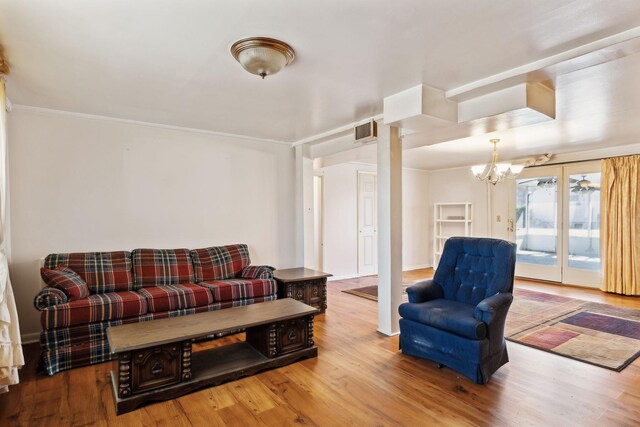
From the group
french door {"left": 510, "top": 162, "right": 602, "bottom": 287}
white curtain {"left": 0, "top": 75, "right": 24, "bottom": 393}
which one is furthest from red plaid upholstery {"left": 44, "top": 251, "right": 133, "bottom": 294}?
french door {"left": 510, "top": 162, "right": 602, "bottom": 287}

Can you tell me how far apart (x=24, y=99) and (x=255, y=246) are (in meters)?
2.87

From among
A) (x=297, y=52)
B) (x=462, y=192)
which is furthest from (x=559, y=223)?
(x=297, y=52)

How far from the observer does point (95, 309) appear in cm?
292

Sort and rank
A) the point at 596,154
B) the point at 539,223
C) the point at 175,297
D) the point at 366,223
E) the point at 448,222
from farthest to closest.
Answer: the point at 448,222 < the point at 366,223 < the point at 539,223 < the point at 596,154 < the point at 175,297

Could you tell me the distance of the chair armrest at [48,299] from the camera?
2736 mm

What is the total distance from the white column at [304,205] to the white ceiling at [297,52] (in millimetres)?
1336

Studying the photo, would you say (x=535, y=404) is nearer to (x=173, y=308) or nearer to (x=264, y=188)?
(x=173, y=308)

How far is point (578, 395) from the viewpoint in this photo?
2398 millimetres

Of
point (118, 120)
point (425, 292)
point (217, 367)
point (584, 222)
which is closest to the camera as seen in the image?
point (217, 367)

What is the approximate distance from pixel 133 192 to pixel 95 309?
148 cm

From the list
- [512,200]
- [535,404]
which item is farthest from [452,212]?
[535,404]

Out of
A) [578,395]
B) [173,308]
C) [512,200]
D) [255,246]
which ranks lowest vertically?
[578,395]

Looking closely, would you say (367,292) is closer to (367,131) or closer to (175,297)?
(367,131)

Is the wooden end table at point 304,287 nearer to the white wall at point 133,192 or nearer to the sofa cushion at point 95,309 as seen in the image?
the white wall at point 133,192
